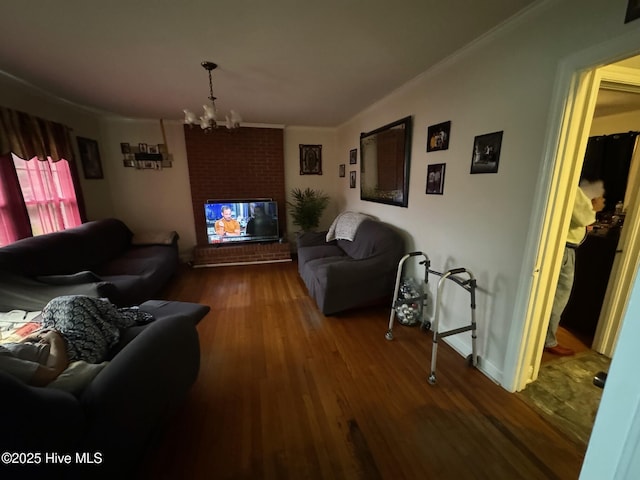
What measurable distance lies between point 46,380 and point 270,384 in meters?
1.17

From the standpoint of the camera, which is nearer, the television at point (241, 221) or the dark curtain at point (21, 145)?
the dark curtain at point (21, 145)

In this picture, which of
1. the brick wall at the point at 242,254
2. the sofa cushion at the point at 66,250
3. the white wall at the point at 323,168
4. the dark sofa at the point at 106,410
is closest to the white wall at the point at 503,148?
the dark sofa at the point at 106,410

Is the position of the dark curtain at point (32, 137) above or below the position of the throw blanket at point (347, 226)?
above

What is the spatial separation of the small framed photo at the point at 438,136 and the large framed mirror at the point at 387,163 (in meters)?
0.31

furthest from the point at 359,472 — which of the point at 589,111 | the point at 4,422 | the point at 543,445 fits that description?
the point at 589,111

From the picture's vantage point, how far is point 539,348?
5.73 ft

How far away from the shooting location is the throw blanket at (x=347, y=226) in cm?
343

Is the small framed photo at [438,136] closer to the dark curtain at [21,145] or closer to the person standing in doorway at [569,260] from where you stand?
the person standing in doorway at [569,260]

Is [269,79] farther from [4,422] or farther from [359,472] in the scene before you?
[359,472]

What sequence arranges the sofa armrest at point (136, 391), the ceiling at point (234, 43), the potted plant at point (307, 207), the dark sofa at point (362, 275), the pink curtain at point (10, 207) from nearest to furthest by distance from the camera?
the sofa armrest at point (136, 391)
the ceiling at point (234, 43)
the pink curtain at point (10, 207)
the dark sofa at point (362, 275)
the potted plant at point (307, 207)

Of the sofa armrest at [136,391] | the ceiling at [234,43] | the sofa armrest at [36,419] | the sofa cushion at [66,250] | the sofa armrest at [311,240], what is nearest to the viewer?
the sofa armrest at [36,419]

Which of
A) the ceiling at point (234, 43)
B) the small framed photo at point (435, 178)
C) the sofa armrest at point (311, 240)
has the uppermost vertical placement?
the ceiling at point (234, 43)

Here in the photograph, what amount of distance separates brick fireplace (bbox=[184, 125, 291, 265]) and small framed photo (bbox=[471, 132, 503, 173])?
3.31m

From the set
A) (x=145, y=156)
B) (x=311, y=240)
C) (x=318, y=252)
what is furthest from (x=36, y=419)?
(x=145, y=156)
